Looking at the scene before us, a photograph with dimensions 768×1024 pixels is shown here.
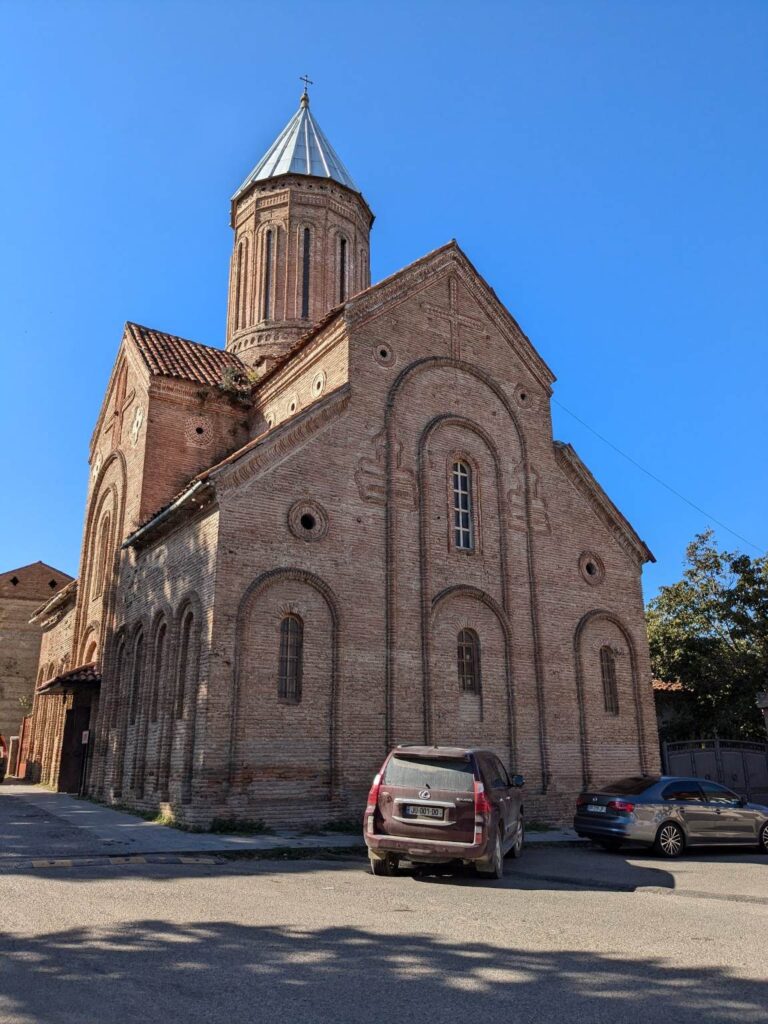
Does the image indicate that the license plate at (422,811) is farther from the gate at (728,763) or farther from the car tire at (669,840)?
the gate at (728,763)

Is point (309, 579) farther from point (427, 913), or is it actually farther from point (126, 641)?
point (427, 913)

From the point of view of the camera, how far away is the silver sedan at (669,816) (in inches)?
520

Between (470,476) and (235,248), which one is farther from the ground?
(235,248)

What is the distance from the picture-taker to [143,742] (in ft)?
54.3

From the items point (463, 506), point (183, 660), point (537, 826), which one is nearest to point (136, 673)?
point (183, 660)

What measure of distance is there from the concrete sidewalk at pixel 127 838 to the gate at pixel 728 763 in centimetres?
842

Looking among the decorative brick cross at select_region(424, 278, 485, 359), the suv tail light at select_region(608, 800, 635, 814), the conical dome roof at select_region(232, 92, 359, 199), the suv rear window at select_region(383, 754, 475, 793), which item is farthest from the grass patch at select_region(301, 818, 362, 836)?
the conical dome roof at select_region(232, 92, 359, 199)

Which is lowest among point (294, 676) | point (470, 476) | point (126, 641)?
point (294, 676)

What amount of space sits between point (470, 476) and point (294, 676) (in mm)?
6983

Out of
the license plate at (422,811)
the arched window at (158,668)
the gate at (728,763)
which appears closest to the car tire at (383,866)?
the license plate at (422,811)

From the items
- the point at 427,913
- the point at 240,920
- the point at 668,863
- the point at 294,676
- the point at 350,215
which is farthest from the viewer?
the point at 350,215

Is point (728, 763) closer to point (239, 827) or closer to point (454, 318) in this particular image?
point (454, 318)

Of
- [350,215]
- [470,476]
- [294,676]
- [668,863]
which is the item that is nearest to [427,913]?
[668,863]

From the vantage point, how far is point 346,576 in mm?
16078
